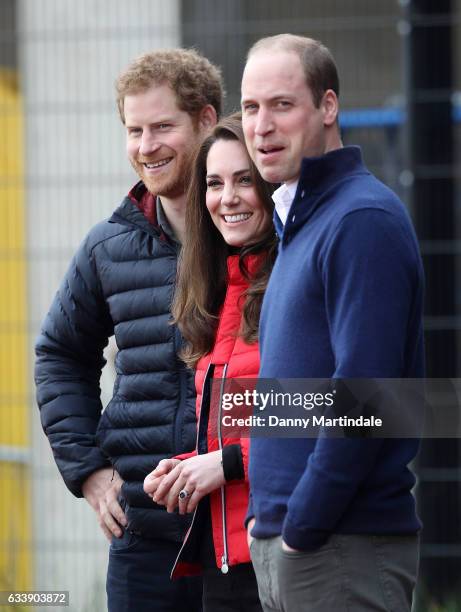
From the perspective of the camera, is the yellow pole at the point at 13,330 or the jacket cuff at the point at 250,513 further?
the yellow pole at the point at 13,330

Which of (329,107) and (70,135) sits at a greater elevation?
(329,107)

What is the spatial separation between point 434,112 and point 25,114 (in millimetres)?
1705

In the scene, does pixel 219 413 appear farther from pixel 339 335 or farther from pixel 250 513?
pixel 339 335

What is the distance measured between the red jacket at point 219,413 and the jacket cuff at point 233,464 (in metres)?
0.01

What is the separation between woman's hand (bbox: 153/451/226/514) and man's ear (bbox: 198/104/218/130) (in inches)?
34.6

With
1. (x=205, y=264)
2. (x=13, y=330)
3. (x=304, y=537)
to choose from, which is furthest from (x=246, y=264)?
(x=13, y=330)

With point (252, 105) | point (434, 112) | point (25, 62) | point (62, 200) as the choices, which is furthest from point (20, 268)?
point (252, 105)

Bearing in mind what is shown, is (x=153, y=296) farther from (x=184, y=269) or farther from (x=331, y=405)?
(x=331, y=405)

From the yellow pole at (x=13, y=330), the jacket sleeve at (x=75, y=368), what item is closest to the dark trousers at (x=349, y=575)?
the jacket sleeve at (x=75, y=368)

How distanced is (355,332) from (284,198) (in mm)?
A: 461

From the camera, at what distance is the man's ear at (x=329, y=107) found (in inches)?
107

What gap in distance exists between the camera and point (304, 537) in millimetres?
2457

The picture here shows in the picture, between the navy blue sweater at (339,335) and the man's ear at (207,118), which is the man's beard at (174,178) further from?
the navy blue sweater at (339,335)

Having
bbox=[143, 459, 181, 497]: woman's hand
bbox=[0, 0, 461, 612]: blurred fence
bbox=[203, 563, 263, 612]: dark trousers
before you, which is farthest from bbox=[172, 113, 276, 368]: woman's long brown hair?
bbox=[0, 0, 461, 612]: blurred fence
